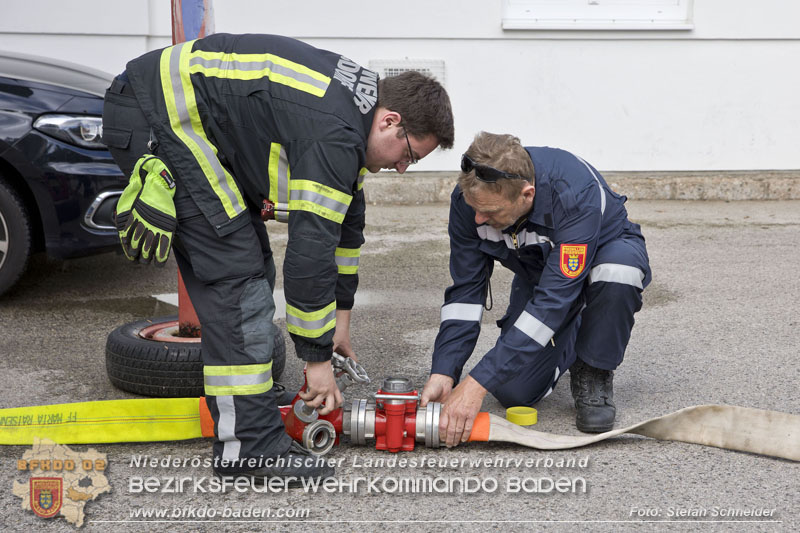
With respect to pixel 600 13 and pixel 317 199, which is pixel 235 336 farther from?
pixel 600 13

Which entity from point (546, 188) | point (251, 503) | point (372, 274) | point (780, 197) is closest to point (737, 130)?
point (780, 197)

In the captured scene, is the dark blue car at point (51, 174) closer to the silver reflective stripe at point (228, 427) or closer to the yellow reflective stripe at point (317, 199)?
the silver reflective stripe at point (228, 427)

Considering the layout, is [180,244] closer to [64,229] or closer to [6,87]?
[64,229]

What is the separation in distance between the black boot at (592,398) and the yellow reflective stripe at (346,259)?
963mm

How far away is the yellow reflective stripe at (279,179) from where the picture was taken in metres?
2.64

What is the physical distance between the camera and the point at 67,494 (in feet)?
8.57

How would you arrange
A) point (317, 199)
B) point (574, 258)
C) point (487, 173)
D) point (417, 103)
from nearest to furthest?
point (317, 199) → point (417, 103) → point (487, 173) → point (574, 258)

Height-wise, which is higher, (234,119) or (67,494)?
(234,119)

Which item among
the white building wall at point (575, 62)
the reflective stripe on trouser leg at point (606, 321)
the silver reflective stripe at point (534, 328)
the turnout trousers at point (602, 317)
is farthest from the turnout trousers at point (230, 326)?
the white building wall at point (575, 62)

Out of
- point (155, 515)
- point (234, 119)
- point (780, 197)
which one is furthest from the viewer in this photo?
point (780, 197)

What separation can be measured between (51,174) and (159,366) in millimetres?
1600

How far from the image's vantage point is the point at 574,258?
298 centimetres

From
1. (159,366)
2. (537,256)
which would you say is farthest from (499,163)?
(159,366)

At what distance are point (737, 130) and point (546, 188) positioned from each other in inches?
246
